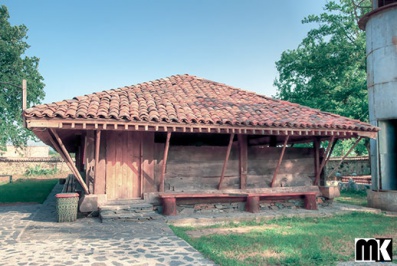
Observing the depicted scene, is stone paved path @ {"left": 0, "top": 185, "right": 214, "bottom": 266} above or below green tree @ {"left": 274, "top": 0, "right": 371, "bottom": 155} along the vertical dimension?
below

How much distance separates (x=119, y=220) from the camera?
827cm

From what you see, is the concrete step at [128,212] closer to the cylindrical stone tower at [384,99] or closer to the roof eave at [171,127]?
the roof eave at [171,127]

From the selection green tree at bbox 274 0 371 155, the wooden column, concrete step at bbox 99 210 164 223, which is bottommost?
concrete step at bbox 99 210 164 223

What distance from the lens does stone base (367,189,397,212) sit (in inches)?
447

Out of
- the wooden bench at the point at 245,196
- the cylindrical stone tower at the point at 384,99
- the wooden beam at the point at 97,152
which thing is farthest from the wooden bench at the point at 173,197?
the cylindrical stone tower at the point at 384,99

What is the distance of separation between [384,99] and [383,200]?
3.60m

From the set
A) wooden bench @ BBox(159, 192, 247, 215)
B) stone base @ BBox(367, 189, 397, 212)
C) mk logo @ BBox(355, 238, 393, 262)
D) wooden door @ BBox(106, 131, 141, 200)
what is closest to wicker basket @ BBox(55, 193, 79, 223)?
wooden door @ BBox(106, 131, 141, 200)

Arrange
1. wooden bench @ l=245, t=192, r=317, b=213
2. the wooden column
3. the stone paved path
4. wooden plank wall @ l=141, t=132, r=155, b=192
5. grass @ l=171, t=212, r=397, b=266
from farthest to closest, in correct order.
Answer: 1. the wooden column
2. wooden bench @ l=245, t=192, r=317, b=213
3. wooden plank wall @ l=141, t=132, r=155, b=192
4. grass @ l=171, t=212, r=397, b=266
5. the stone paved path

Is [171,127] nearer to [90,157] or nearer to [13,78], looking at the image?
[90,157]

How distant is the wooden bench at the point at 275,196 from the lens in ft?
32.3

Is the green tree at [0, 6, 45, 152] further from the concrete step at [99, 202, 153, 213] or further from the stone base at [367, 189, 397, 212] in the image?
the stone base at [367, 189, 397, 212]

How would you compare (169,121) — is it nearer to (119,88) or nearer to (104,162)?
(104,162)

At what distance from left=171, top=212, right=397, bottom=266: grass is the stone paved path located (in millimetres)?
534

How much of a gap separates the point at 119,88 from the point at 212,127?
4.04m
